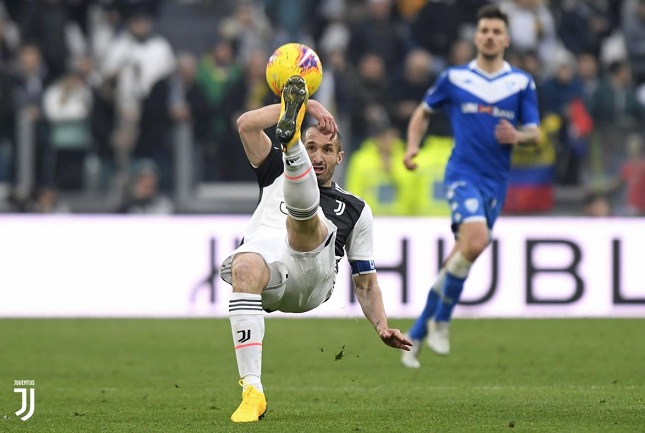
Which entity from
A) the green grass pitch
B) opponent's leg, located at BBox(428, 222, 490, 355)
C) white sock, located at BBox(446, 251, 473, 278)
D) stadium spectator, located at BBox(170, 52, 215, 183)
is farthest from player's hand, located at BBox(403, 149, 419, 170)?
stadium spectator, located at BBox(170, 52, 215, 183)

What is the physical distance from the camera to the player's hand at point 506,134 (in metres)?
11.5

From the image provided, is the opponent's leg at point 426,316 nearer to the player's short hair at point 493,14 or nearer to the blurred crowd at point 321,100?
the player's short hair at point 493,14

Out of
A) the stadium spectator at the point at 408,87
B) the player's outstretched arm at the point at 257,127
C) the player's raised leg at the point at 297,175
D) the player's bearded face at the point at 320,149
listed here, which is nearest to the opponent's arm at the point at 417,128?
the player's bearded face at the point at 320,149

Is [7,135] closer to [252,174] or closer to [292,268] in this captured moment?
[252,174]

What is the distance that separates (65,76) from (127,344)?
23.9 ft

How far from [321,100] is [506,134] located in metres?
8.18

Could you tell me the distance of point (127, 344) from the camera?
14.0 m

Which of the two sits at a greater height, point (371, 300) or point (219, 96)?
point (219, 96)

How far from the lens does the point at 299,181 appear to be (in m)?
7.53

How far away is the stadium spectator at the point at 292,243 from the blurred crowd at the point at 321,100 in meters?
9.89

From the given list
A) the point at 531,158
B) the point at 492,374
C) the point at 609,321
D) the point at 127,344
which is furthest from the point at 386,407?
the point at 531,158

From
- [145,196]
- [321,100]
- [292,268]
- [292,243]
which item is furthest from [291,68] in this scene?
[321,100]

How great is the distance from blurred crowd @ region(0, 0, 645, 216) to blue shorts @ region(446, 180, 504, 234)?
6.47 meters

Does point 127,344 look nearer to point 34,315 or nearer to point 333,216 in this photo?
point 34,315
